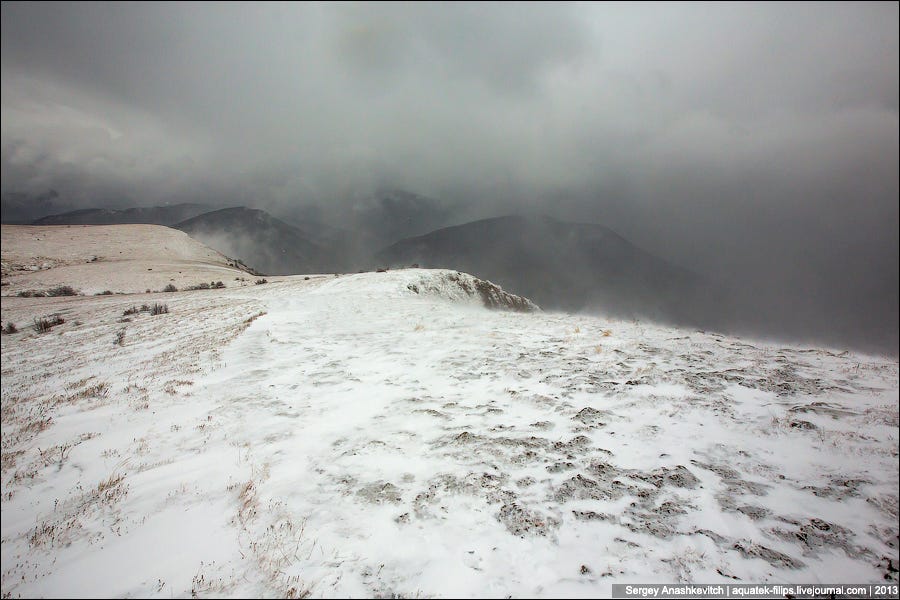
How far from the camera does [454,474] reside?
569 centimetres

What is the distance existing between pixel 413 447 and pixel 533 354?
6219 millimetres

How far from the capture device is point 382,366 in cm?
1129

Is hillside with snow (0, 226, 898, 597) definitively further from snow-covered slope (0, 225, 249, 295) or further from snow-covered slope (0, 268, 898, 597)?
snow-covered slope (0, 225, 249, 295)

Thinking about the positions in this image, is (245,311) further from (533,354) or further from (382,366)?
(533,354)

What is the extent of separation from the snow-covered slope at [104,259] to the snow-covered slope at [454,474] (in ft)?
114

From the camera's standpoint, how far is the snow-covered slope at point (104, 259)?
37.7 m

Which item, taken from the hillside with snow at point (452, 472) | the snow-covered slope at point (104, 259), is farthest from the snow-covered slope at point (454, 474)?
the snow-covered slope at point (104, 259)

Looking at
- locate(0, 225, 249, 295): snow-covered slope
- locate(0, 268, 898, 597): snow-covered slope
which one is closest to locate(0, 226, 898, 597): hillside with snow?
locate(0, 268, 898, 597): snow-covered slope

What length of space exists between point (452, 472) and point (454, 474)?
2.4 inches

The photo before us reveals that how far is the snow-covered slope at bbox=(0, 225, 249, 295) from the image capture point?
37688 millimetres

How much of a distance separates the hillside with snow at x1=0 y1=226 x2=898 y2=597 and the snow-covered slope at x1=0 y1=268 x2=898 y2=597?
0.03 m

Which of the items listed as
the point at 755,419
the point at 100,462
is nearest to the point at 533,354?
the point at 755,419

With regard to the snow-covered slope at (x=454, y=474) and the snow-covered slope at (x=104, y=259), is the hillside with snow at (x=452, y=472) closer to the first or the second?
the snow-covered slope at (x=454, y=474)

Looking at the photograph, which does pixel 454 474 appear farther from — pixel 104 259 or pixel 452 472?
pixel 104 259
